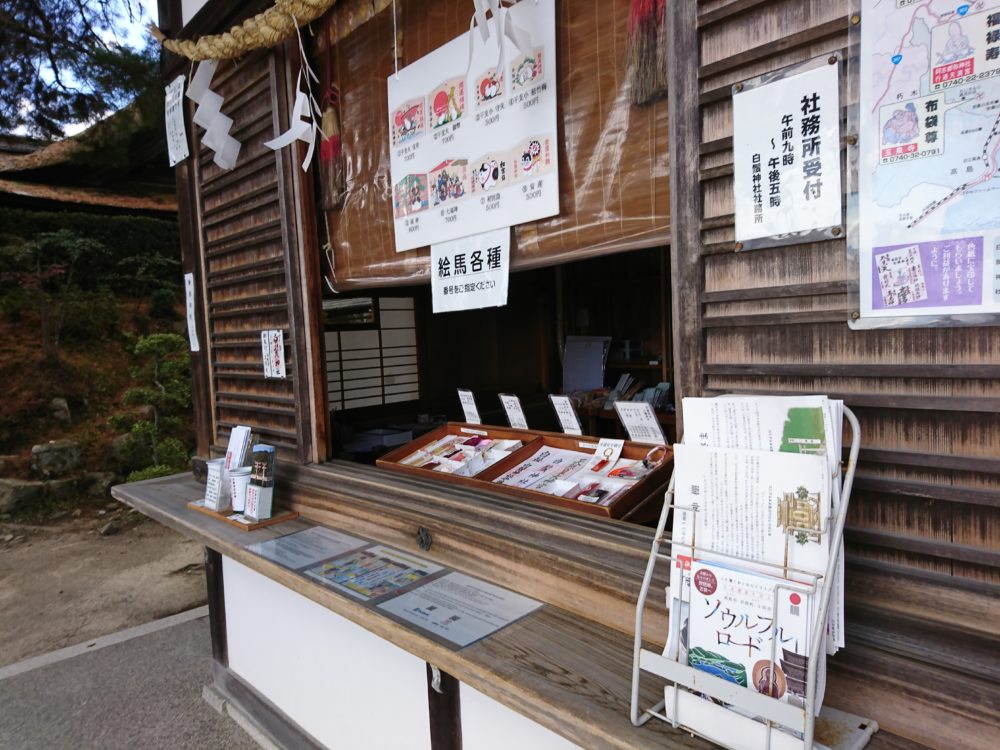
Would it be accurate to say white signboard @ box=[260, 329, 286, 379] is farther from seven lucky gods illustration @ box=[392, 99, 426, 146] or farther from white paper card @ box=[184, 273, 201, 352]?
seven lucky gods illustration @ box=[392, 99, 426, 146]

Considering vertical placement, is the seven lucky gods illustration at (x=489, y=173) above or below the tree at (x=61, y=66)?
below

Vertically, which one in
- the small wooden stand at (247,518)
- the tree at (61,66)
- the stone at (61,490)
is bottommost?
the stone at (61,490)

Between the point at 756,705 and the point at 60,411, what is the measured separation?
496 inches

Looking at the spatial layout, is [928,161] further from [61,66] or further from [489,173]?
[61,66]

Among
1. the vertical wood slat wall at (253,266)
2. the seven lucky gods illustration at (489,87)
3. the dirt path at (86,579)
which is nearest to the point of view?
the seven lucky gods illustration at (489,87)

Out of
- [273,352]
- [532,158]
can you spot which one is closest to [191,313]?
[273,352]

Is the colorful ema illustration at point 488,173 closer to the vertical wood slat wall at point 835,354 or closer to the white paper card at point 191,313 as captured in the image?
the vertical wood slat wall at point 835,354

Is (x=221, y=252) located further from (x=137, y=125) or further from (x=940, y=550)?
(x=137, y=125)

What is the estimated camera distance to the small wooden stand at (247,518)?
3.30 m

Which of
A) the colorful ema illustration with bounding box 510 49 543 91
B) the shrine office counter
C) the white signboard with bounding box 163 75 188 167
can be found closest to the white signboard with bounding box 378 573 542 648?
the shrine office counter

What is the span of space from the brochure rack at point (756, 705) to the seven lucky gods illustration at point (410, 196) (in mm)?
1878

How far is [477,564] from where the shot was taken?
2.52 meters

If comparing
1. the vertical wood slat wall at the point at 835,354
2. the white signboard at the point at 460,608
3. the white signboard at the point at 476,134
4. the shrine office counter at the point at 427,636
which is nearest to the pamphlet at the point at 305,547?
the shrine office counter at the point at 427,636

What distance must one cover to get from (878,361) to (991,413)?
244mm
